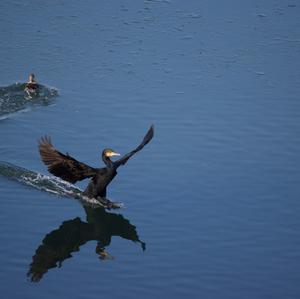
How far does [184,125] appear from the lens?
47.8ft

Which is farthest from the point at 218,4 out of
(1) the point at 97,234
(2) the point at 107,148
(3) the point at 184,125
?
(1) the point at 97,234

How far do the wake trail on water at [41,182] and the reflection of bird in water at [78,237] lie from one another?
286 mm

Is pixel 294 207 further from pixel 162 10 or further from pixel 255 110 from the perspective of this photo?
pixel 162 10

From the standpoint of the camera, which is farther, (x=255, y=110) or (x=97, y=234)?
(x=255, y=110)

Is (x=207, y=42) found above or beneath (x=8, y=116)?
above

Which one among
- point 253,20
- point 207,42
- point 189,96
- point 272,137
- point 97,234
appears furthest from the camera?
point 253,20

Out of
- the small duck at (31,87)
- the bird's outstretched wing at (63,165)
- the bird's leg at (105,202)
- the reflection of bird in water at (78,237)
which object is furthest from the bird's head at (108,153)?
the small duck at (31,87)

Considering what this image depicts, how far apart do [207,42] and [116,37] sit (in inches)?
71.3

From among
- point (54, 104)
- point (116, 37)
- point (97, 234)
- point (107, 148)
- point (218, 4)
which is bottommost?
point (97, 234)

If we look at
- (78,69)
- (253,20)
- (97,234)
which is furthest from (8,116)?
(253,20)

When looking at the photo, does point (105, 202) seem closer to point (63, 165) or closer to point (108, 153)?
point (108, 153)

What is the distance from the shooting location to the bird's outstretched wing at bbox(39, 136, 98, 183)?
12.0m

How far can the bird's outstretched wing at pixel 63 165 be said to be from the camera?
12.0 metres

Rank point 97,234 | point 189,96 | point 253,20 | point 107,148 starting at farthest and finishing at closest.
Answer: point 253,20 → point 189,96 → point 107,148 → point 97,234
